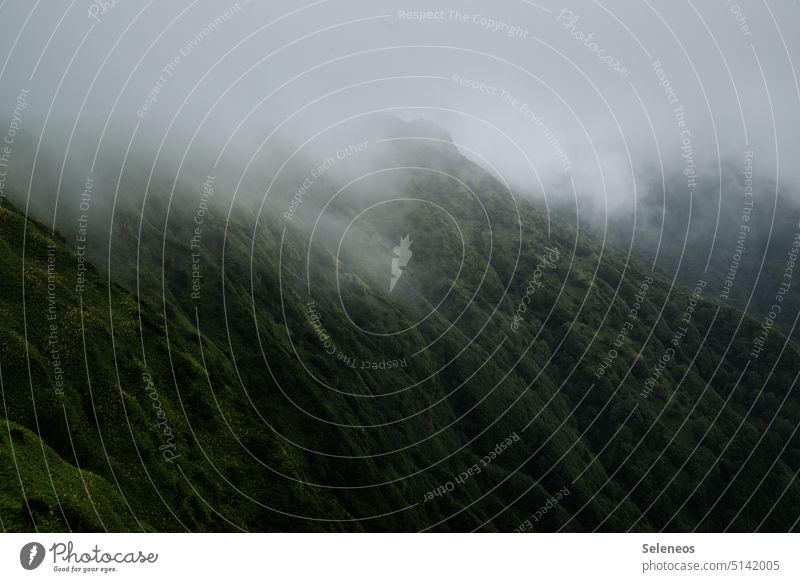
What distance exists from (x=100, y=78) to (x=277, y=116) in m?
73.1

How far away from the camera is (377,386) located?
14450cm

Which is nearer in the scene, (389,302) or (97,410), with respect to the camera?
(97,410)

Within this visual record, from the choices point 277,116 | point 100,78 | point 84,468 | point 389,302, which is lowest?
point 84,468

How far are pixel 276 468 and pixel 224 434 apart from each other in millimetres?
8990

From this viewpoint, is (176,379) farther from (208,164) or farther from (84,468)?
(208,164)

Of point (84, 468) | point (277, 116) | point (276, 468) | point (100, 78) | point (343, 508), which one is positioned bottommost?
point (343, 508)

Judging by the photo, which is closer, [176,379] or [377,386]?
[176,379]
